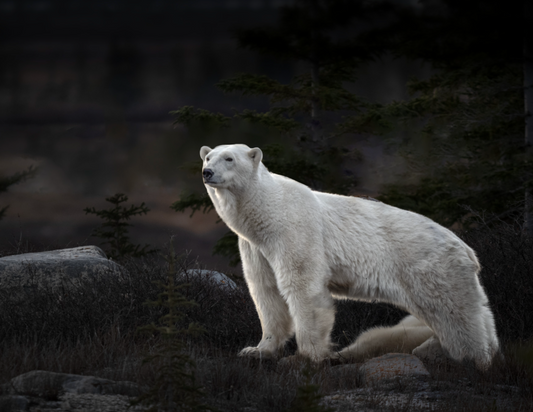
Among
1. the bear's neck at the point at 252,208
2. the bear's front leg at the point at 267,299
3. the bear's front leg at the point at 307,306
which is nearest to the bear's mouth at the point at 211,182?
the bear's neck at the point at 252,208

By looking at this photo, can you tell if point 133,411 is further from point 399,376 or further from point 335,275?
point 335,275

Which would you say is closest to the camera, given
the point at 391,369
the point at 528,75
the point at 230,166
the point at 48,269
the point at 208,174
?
the point at 391,369

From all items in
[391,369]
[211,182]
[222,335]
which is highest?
[211,182]

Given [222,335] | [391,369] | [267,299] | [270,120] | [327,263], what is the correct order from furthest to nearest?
[270,120] → [222,335] → [267,299] → [327,263] → [391,369]

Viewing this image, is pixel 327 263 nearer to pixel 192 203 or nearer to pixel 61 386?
pixel 61 386

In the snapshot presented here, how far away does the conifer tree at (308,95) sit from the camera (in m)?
14.0

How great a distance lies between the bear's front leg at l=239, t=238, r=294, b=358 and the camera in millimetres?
5559

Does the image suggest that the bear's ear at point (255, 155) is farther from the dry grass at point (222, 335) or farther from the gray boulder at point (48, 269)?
the gray boulder at point (48, 269)

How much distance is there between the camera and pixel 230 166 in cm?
508

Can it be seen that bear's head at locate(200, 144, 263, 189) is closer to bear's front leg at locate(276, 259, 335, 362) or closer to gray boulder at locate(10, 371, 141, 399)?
bear's front leg at locate(276, 259, 335, 362)

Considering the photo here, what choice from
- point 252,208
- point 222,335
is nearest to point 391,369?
point 252,208

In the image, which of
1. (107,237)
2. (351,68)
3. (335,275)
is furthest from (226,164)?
(351,68)

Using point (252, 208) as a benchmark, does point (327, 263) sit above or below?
below

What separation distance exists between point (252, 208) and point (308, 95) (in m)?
9.99
